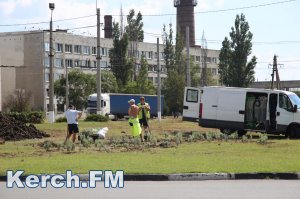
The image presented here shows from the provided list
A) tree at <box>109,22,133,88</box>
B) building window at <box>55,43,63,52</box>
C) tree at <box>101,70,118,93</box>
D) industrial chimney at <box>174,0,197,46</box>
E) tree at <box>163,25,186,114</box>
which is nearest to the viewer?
tree at <box>163,25,186,114</box>

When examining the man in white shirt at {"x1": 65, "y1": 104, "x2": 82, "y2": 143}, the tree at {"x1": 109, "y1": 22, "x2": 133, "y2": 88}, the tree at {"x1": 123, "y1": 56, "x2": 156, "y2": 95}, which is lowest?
the man in white shirt at {"x1": 65, "y1": 104, "x2": 82, "y2": 143}

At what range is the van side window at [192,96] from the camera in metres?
28.9

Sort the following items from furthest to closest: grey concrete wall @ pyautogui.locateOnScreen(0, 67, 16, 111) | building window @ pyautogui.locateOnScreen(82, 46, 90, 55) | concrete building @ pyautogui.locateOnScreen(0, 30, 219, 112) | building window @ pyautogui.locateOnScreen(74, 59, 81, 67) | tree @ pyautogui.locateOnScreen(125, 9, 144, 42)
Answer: building window @ pyautogui.locateOnScreen(82, 46, 90, 55), building window @ pyautogui.locateOnScreen(74, 59, 81, 67), tree @ pyautogui.locateOnScreen(125, 9, 144, 42), concrete building @ pyautogui.locateOnScreen(0, 30, 219, 112), grey concrete wall @ pyautogui.locateOnScreen(0, 67, 16, 111)

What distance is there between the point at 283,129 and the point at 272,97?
5.26 feet

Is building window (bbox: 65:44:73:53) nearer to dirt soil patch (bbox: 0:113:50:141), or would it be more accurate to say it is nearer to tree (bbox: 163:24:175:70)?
tree (bbox: 163:24:175:70)

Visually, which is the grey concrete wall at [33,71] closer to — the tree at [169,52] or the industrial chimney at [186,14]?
the tree at [169,52]

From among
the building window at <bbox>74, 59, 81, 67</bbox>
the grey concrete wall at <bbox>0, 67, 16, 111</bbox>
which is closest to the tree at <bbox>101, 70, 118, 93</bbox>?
the grey concrete wall at <bbox>0, 67, 16, 111</bbox>

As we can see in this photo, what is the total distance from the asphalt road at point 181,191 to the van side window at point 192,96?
55.0 feet

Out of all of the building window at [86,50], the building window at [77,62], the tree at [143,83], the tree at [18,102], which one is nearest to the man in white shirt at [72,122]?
the tree at [18,102]

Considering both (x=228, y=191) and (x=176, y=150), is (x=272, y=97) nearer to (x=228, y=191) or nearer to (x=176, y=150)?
(x=176, y=150)

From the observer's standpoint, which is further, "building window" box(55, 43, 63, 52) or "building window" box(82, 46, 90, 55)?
"building window" box(82, 46, 90, 55)

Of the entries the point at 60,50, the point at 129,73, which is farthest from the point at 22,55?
the point at 129,73

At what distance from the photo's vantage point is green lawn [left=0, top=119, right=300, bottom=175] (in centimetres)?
1345

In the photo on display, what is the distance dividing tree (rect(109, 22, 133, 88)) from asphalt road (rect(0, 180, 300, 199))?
2930 inches
